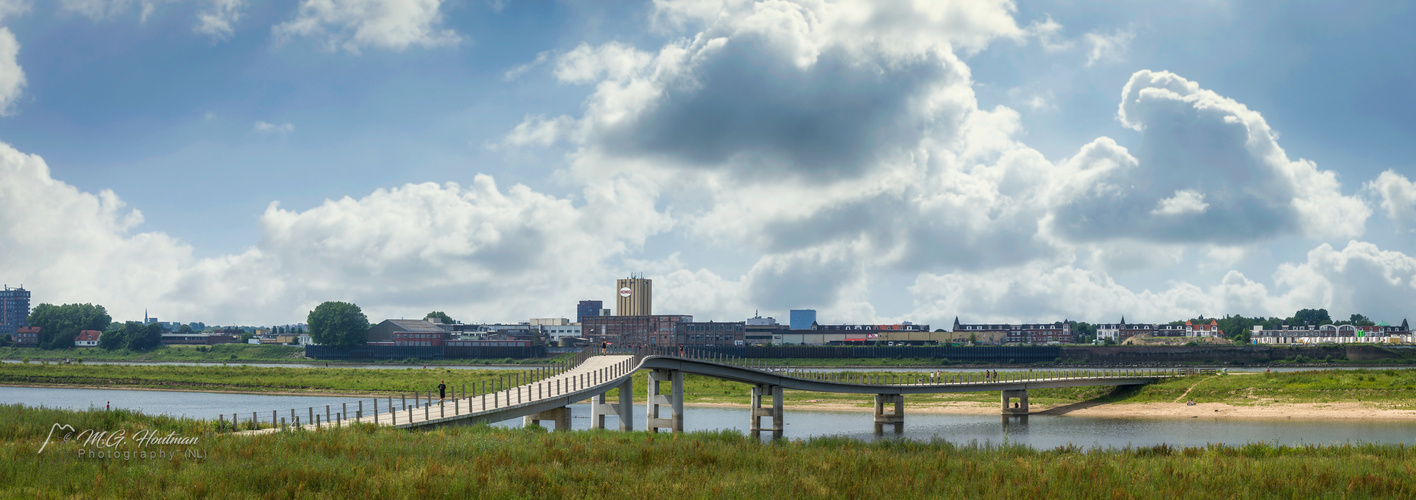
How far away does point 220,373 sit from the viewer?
5379 inches

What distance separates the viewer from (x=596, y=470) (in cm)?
2720

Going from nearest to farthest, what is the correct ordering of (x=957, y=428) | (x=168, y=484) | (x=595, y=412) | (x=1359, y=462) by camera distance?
(x=168, y=484), (x=1359, y=462), (x=595, y=412), (x=957, y=428)

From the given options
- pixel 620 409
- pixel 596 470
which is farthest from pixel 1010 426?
pixel 596 470

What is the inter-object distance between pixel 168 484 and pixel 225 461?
2473mm

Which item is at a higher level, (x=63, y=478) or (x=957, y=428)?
(x=63, y=478)

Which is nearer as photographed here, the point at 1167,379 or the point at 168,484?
the point at 168,484

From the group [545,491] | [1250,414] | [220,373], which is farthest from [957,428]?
[220,373]

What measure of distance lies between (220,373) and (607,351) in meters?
82.8

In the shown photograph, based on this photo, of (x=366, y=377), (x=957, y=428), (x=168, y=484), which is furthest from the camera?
(x=366, y=377)

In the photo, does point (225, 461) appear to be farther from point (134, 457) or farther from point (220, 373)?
point (220, 373)

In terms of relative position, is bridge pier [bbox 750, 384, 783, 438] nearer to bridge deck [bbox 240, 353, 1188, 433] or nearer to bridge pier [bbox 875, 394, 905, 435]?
bridge deck [bbox 240, 353, 1188, 433]

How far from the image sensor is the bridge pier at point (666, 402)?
211 feet

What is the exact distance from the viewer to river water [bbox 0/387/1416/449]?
205 feet

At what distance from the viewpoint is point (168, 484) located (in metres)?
23.2
